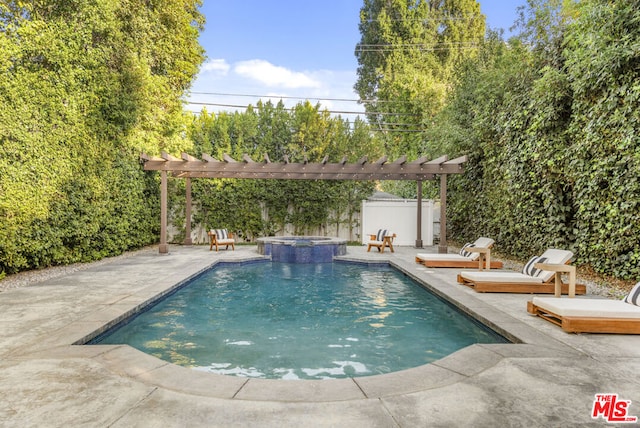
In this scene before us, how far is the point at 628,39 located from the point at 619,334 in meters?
4.73

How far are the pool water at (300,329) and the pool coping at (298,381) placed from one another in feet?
1.02

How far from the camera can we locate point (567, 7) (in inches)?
315

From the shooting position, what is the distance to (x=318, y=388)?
2639 millimetres

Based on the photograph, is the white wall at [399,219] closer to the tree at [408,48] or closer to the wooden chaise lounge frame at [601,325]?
the tree at [408,48]

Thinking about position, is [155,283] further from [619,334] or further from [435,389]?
[619,334]

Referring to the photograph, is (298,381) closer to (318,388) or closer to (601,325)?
(318,388)

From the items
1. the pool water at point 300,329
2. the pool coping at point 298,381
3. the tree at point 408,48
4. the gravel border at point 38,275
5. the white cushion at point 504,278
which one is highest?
the tree at point 408,48

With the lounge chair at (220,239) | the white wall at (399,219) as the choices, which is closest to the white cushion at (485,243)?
the white wall at (399,219)

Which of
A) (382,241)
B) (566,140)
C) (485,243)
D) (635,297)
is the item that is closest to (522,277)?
(635,297)

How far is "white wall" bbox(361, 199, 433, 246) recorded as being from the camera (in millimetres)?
14211

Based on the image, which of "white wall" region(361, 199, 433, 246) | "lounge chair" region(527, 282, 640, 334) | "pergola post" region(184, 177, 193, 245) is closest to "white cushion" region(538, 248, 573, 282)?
"lounge chair" region(527, 282, 640, 334)

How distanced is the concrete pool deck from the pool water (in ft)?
2.09

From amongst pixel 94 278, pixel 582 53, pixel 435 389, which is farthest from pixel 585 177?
pixel 94 278

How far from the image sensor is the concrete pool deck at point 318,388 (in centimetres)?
220
